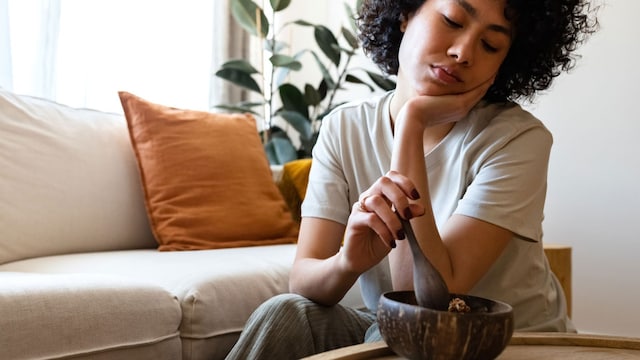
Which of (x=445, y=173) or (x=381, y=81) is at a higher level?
(x=381, y=81)

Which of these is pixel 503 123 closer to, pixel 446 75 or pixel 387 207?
pixel 446 75

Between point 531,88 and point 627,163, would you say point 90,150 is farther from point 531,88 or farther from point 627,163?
point 627,163

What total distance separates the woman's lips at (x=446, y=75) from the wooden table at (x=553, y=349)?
0.45 m

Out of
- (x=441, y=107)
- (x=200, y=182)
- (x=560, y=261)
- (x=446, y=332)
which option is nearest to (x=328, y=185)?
(x=441, y=107)

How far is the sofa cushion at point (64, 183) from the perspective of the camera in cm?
190

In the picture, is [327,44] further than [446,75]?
Yes

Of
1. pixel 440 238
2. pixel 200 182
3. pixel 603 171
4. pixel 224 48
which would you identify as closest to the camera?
pixel 440 238

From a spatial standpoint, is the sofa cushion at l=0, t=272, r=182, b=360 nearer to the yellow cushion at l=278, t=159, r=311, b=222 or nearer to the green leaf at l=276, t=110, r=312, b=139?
the yellow cushion at l=278, t=159, r=311, b=222

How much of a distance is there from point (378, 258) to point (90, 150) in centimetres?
124

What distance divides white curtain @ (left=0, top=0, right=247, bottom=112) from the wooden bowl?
2.05 m

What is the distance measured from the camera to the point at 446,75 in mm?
1269

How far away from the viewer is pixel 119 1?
2.94 meters

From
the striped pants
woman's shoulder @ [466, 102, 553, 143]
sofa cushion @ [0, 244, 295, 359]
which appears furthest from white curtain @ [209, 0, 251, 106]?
the striped pants

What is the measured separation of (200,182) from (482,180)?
3.72 ft
